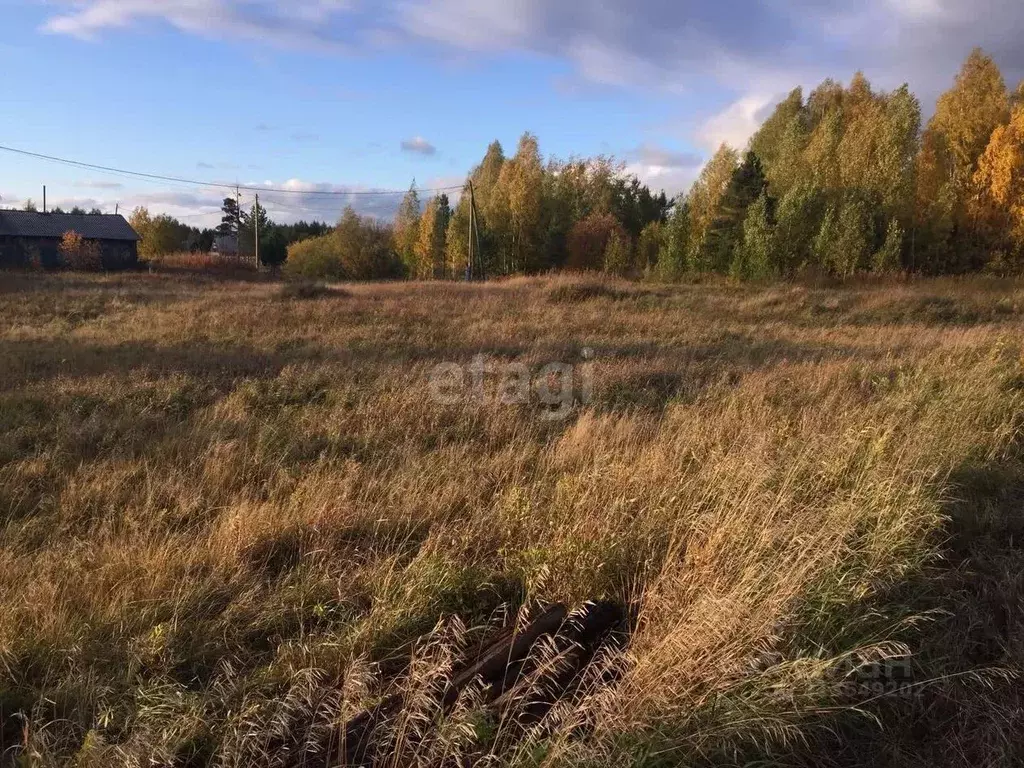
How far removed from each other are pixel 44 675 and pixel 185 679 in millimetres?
525

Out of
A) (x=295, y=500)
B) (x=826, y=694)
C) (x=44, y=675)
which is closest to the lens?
(x=826, y=694)

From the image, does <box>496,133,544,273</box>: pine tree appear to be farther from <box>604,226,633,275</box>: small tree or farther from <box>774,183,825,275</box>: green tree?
<box>774,183,825,275</box>: green tree

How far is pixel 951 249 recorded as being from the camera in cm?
2856

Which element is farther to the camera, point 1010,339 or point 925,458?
point 1010,339

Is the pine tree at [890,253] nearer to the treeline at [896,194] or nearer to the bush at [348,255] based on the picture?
the treeline at [896,194]

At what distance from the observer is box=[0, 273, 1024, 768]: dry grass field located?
2189 millimetres

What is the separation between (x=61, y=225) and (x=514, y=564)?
1931 inches

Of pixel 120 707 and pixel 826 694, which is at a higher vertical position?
pixel 826 694

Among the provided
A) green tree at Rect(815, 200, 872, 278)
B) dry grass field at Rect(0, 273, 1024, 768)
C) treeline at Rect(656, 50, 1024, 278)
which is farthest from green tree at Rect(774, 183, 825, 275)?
dry grass field at Rect(0, 273, 1024, 768)

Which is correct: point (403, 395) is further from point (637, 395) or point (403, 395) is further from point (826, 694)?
point (826, 694)

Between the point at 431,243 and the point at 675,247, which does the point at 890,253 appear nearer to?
the point at 675,247

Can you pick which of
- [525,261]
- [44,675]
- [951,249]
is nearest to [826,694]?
[44,675]

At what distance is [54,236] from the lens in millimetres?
40594

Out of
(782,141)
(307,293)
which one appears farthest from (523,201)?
(307,293)
